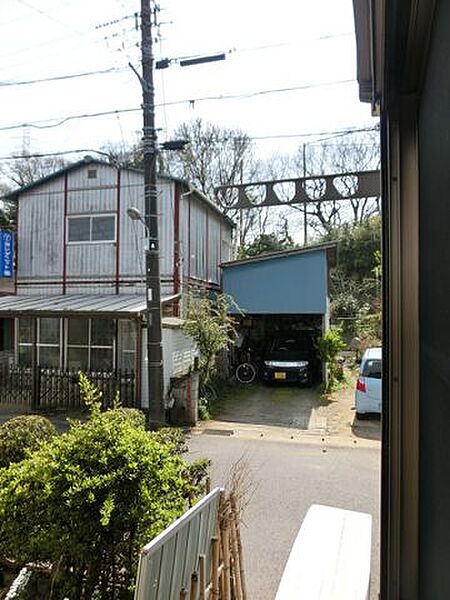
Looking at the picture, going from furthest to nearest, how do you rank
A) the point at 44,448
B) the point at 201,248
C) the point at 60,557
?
1. the point at 201,248
2. the point at 44,448
3. the point at 60,557

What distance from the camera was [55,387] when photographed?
10.6 m

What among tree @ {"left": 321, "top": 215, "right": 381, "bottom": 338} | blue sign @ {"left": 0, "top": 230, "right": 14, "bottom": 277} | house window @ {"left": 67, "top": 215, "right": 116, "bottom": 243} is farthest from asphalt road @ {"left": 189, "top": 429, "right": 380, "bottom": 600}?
tree @ {"left": 321, "top": 215, "right": 381, "bottom": 338}

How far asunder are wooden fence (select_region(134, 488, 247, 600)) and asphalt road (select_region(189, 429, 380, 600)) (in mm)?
990

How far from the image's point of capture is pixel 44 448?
2.79 metres

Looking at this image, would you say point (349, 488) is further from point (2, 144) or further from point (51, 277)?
point (2, 144)

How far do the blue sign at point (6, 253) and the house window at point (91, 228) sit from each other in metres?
1.78

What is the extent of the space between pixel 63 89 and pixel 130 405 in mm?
7266

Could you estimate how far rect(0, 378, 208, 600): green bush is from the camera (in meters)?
2.39

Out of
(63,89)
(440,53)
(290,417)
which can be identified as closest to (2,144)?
(63,89)

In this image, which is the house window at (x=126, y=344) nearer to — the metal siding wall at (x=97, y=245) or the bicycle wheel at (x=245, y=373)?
the metal siding wall at (x=97, y=245)

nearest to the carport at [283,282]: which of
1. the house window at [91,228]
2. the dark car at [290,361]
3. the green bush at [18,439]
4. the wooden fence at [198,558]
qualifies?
the dark car at [290,361]

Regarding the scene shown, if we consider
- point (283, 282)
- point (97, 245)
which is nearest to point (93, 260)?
point (97, 245)

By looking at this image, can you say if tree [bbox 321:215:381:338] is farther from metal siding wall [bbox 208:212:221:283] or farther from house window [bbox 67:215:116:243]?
house window [bbox 67:215:116:243]

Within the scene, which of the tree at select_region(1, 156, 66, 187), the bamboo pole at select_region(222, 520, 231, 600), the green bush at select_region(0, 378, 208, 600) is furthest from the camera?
the tree at select_region(1, 156, 66, 187)
